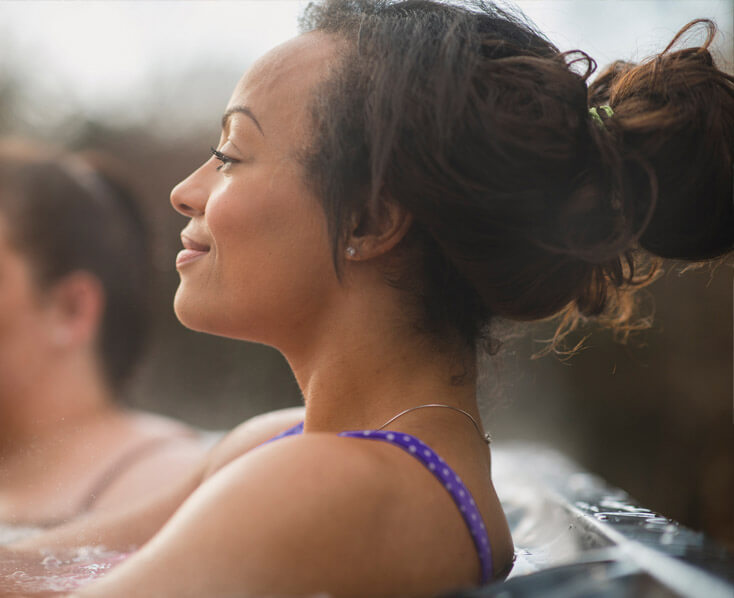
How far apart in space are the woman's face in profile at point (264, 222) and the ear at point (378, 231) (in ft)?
0.14

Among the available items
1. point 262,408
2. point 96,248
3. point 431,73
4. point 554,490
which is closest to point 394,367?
point 431,73

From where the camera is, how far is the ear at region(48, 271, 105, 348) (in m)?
2.28

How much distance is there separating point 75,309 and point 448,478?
166 cm

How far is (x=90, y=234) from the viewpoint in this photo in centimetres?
241

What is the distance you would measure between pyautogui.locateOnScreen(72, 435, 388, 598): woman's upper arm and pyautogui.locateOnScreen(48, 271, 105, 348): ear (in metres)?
1.55

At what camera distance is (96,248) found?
94.4 inches

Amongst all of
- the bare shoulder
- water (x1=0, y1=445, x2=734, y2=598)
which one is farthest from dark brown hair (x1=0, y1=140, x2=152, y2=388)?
the bare shoulder

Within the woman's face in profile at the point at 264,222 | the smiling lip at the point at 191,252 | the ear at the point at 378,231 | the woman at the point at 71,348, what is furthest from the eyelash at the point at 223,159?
the woman at the point at 71,348

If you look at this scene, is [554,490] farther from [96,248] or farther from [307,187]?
[96,248]

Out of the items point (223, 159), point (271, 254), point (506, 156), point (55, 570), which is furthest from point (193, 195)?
point (55, 570)

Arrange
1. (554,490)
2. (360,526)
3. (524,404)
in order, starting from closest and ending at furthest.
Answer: (360,526), (554,490), (524,404)

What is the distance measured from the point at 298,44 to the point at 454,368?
57 cm

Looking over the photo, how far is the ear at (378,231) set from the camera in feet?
3.68

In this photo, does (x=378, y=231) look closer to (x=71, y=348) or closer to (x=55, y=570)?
(x=55, y=570)
